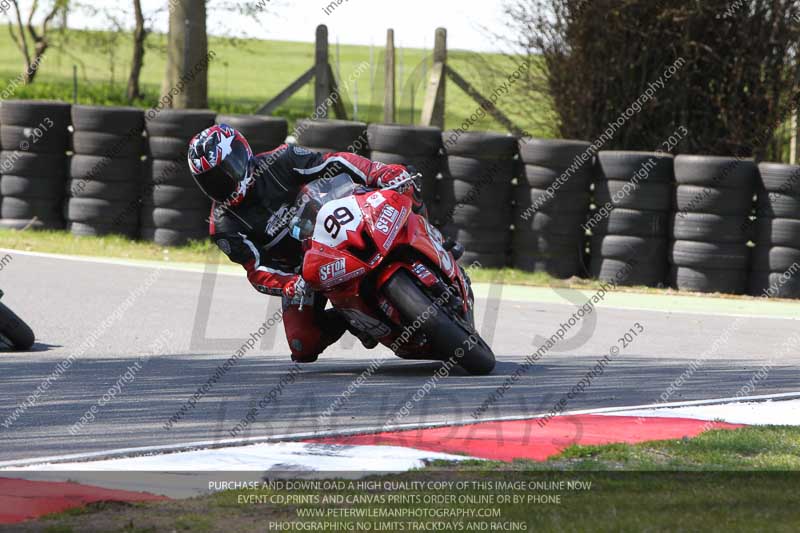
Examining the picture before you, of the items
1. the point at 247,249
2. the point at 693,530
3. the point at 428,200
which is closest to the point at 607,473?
the point at 693,530

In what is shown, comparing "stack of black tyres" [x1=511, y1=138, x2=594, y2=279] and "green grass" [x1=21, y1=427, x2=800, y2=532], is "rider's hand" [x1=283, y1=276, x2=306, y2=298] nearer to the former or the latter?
"green grass" [x1=21, y1=427, x2=800, y2=532]

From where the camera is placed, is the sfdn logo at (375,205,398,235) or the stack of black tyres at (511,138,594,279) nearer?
the sfdn logo at (375,205,398,235)

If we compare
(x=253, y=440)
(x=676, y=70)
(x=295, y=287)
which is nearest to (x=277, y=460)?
(x=253, y=440)

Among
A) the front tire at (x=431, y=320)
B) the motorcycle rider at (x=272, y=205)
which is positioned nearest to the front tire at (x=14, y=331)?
the motorcycle rider at (x=272, y=205)

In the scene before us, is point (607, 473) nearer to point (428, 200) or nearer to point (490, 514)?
point (490, 514)

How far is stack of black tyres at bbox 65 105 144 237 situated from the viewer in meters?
15.4

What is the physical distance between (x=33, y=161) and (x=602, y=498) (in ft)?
39.6

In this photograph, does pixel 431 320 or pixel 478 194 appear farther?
pixel 478 194

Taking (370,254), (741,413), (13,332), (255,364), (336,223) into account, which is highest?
(336,223)

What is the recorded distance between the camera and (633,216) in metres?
14.0

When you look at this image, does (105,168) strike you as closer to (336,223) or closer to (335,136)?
(335,136)

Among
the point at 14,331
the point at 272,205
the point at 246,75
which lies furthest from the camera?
the point at 246,75

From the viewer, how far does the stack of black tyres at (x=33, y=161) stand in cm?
1555

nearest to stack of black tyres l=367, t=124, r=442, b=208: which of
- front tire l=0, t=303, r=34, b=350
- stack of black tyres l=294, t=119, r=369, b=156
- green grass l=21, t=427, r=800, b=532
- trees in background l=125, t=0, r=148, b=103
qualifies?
stack of black tyres l=294, t=119, r=369, b=156
